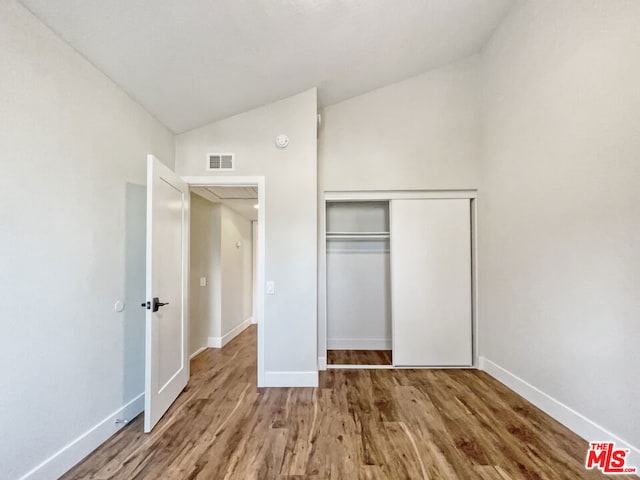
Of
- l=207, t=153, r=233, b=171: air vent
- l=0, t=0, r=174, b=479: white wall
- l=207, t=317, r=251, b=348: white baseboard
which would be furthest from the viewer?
l=207, t=317, r=251, b=348: white baseboard

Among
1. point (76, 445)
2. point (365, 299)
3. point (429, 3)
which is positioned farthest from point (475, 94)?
point (76, 445)

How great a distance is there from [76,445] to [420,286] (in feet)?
10.8

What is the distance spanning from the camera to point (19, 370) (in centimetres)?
151

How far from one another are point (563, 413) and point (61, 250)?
3703mm

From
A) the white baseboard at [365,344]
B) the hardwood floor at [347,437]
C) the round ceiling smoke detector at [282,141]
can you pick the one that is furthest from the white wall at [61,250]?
the white baseboard at [365,344]

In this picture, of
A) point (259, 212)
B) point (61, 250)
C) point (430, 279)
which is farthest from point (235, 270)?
point (61, 250)

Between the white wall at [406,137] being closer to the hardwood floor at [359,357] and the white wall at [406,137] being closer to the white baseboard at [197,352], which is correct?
the hardwood floor at [359,357]

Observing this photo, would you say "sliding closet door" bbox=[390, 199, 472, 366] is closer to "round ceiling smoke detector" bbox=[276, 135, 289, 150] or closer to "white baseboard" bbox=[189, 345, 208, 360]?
"round ceiling smoke detector" bbox=[276, 135, 289, 150]

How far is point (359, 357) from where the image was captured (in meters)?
3.85

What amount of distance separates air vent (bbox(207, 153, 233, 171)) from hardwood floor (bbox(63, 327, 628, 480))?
225cm

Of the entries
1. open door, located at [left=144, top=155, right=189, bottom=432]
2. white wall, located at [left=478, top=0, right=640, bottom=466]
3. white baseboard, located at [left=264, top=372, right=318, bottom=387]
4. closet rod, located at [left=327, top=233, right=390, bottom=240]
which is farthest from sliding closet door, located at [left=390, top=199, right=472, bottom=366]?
open door, located at [left=144, top=155, right=189, bottom=432]

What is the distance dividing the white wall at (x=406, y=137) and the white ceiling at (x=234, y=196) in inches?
38.3

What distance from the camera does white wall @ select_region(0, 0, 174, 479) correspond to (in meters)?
1.49

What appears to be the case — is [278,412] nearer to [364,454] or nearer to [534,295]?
[364,454]
